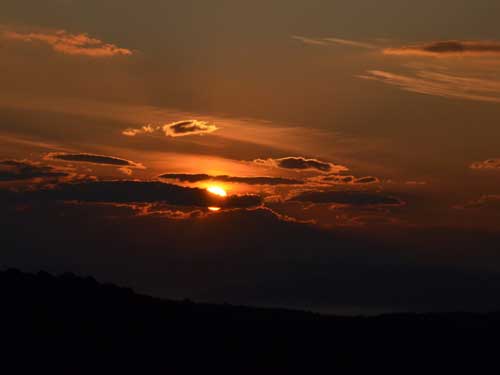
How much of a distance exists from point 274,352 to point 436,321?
46.2 feet

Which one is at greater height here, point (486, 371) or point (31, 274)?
point (31, 274)

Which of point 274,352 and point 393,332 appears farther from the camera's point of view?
point 393,332

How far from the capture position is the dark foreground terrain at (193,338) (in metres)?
41.4

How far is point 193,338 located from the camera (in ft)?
150

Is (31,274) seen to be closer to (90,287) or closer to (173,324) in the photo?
(90,287)

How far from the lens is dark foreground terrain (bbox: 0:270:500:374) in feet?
136

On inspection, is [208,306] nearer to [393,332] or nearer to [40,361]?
[393,332]

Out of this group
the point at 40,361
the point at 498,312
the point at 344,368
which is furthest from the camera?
the point at 498,312

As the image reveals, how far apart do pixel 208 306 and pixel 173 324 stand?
8379 mm

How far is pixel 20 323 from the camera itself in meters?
44.3

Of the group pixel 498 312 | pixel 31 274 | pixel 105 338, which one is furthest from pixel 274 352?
pixel 498 312

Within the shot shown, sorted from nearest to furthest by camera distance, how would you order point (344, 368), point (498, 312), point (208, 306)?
point (344, 368) < point (208, 306) < point (498, 312)

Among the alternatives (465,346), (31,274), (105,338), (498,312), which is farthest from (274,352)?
(498,312)

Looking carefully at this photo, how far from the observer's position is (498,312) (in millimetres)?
63938
